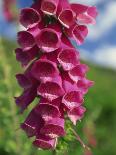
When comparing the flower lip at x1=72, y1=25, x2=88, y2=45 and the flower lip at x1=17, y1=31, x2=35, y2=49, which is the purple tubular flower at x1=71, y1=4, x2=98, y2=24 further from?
the flower lip at x1=17, y1=31, x2=35, y2=49

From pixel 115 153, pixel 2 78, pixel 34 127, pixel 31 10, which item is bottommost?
pixel 115 153

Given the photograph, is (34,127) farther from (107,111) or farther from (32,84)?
(107,111)

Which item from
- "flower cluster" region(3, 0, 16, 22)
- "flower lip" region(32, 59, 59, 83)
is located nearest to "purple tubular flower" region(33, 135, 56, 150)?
"flower lip" region(32, 59, 59, 83)

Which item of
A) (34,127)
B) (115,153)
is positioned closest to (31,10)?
(34,127)

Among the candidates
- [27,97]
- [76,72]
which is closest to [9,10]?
[27,97]

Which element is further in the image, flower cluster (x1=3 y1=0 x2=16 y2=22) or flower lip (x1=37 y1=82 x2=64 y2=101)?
flower cluster (x1=3 y1=0 x2=16 y2=22)

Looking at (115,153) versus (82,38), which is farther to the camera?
(115,153)
